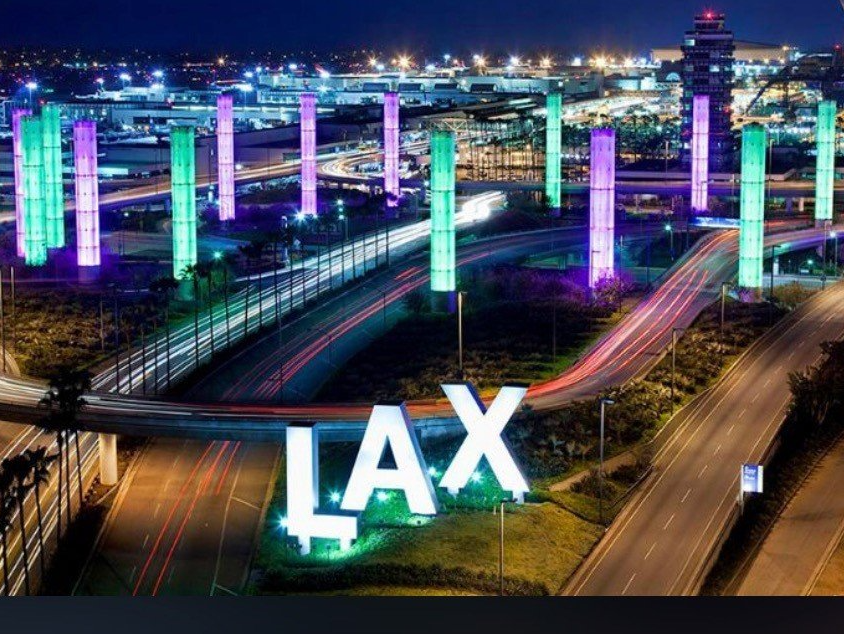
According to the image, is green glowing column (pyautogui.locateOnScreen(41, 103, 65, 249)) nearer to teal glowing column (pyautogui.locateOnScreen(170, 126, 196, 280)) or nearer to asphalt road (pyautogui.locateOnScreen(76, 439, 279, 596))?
teal glowing column (pyautogui.locateOnScreen(170, 126, 196, 280))

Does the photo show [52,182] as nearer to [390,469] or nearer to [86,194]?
[86,194]

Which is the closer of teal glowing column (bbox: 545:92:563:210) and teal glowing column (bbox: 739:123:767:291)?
teal glowing column (bbox: 739:123:767:291)


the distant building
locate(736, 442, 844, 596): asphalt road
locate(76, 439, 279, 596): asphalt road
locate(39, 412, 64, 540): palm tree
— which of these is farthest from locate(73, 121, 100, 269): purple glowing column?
the distant building

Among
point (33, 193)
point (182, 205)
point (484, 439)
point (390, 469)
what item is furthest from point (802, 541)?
point (33, 193)

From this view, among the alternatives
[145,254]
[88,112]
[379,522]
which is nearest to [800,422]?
[379,522]

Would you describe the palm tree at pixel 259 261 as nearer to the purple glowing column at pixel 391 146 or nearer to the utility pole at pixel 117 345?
the utility pole at pixel 117 345

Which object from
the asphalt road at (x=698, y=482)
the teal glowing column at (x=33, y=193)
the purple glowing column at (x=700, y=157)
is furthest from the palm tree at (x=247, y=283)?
the purple glowing column at (x=700, y=157)
